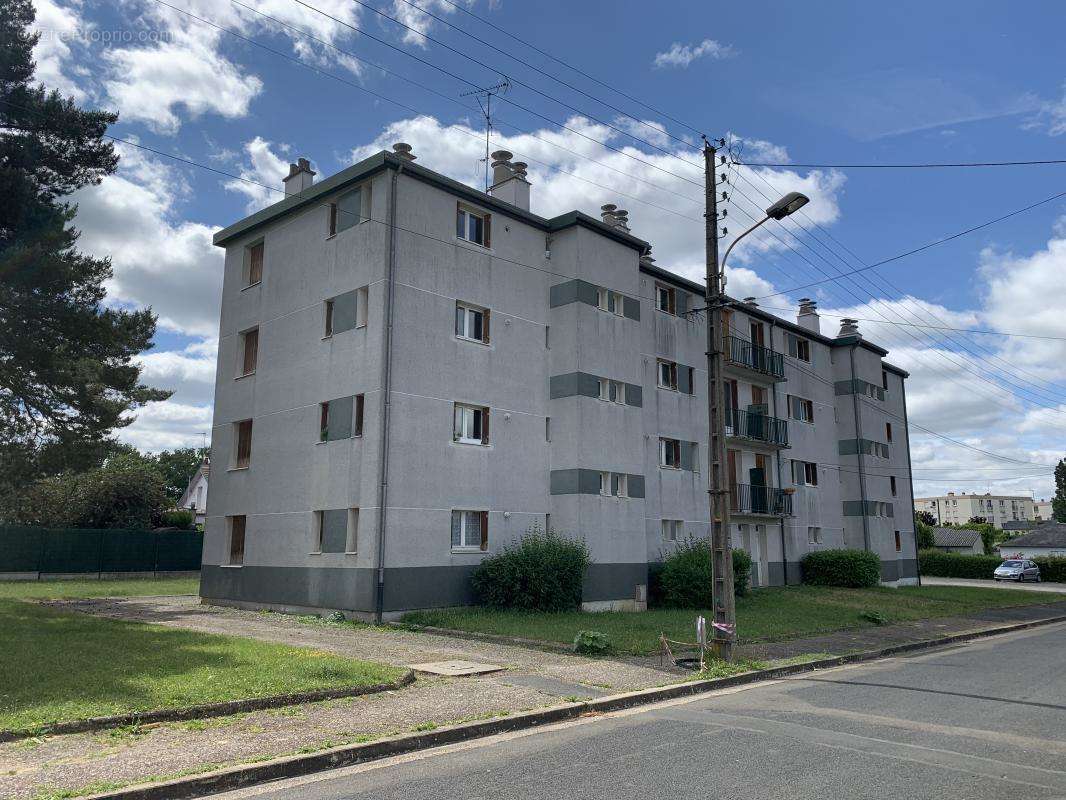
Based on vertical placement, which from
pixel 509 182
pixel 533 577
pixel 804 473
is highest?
pixel 509 182

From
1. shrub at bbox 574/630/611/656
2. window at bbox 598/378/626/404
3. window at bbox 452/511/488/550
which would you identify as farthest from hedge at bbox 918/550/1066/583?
shrub at bbox 574/630/611/656

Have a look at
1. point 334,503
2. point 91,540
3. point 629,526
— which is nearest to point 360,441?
point 334,503

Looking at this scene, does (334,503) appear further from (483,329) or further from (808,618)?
(808,618)

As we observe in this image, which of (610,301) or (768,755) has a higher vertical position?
(610,301)

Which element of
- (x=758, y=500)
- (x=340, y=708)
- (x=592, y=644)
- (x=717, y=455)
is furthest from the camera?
(x=758, y=500)

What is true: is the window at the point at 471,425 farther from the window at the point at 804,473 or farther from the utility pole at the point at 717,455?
the window at the point at 804,473

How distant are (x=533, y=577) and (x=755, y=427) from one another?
1457cm

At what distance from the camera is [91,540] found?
34344mm

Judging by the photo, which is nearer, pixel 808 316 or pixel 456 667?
pixel 456 667

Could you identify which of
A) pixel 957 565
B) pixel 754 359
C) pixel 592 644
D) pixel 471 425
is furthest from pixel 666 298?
pixel 957 565

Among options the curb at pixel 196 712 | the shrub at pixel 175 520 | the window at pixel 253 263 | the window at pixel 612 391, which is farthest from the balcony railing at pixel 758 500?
the shrub at pixel 175 520

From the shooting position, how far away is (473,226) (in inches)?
870

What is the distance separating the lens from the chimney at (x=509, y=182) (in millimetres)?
23578

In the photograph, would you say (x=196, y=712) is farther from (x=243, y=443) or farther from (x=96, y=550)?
(x=96, y=550)
